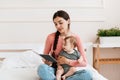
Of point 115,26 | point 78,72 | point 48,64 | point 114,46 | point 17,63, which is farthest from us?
point 115,26

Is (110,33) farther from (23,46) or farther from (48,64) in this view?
(48,64)

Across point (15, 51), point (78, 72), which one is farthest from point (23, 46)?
point (78, 72)

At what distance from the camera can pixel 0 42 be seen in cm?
291

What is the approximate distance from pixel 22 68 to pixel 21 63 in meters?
0.10

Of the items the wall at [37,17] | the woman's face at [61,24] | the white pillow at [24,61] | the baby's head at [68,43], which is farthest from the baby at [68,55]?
the wall at [37,17]

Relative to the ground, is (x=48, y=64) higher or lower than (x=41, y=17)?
lower

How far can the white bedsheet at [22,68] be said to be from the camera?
192 centimetres

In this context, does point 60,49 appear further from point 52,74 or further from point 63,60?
point 52,74

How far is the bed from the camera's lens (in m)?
1.96

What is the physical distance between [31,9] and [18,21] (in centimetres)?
20

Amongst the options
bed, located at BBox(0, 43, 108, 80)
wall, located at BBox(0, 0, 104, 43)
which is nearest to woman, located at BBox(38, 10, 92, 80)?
bed, located at BBox(0, 43, 108, 80)

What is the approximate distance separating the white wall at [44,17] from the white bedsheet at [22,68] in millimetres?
526

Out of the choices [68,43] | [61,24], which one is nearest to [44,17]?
[61,24]

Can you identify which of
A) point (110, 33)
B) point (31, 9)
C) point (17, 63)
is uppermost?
point (31, 9)
